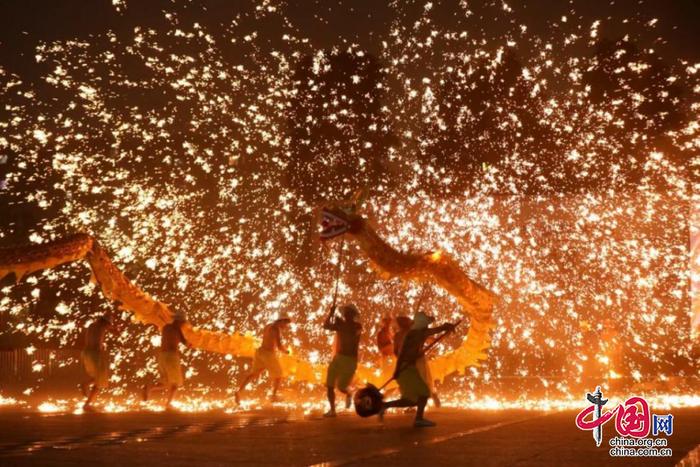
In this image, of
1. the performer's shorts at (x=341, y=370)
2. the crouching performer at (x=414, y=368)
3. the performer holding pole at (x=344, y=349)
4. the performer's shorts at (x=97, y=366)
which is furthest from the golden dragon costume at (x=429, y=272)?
the performer's shorts at (x=97, y=366)

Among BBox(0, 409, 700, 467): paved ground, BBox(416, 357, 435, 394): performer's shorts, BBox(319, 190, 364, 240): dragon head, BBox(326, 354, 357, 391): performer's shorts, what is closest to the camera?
BBox(0, 409, 700, 467): paved ground

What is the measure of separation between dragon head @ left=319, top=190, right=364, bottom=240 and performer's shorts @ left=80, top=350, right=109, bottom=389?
14.5ft

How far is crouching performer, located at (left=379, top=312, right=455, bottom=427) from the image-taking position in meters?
10.1

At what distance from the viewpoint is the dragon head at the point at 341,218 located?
1189 cm

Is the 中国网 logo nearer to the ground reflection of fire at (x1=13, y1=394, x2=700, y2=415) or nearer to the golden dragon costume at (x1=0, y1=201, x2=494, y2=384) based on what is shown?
the ground reflection of fire at (x1=13, y1=394, x2=700, y2=415)

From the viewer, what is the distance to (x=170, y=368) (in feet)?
45.0

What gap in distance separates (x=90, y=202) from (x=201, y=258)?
3467 mm

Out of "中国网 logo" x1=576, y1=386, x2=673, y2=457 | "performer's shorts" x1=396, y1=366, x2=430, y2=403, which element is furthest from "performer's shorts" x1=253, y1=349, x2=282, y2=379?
"中国网 logo" x1=576, y1=386, x2=673, y2=457

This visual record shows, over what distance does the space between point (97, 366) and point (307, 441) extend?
6751 millimetres

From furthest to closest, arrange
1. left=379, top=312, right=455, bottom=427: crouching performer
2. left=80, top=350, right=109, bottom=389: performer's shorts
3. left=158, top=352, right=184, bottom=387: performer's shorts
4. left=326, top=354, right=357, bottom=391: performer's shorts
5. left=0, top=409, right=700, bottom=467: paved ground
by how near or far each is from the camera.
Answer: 1. left=158, top=352, right=184, bottom=387: performer's shorts
2. left=80, top=350, right=109, bottom=389: performer's shorts
3. left=326, top=354, right=357, bottom=391: performer's shorts
4. left=379, top=312, right=455, bottom=427: crouching performer
5. left=0, top=409, right=700, bottom=467: paved ground

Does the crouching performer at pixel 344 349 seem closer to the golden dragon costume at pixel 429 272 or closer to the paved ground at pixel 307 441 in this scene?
the paved ground at pixel 307 441

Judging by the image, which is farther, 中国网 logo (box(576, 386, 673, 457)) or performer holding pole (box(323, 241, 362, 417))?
performer holding pole (box(323, 241, 362, 417))

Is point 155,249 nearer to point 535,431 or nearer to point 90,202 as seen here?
point 90,202

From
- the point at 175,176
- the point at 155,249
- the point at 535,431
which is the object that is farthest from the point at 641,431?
the point at 155,249
